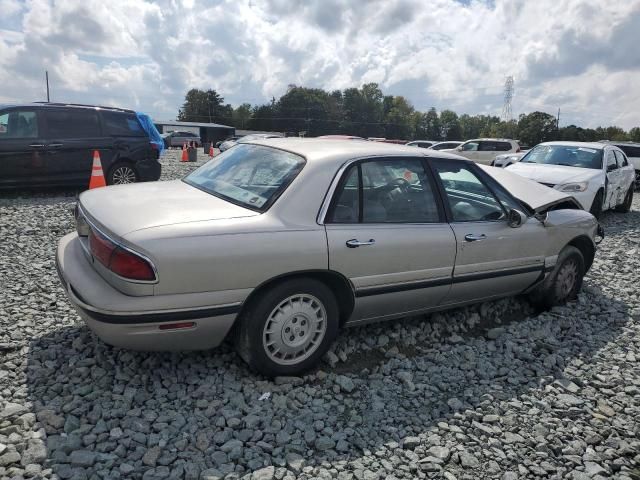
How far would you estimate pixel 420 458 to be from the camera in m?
2.66

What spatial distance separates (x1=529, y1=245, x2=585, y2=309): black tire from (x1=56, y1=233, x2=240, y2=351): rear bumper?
3131 millimetres

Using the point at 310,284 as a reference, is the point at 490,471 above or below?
below

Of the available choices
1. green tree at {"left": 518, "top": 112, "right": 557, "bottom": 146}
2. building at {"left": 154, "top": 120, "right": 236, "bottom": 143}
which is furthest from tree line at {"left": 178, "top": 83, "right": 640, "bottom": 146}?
building at {"left": 154, "top": 120, "right": 236, "bottom": 143}

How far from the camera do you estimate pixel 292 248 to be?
299 centimetres

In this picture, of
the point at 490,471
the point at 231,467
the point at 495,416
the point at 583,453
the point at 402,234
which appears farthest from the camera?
the point at 402,234

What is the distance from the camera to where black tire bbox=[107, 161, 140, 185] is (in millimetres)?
9312

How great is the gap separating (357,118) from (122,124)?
97.6m

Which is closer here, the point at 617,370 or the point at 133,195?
the point at 133,195

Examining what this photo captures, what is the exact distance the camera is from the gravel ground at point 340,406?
253cm

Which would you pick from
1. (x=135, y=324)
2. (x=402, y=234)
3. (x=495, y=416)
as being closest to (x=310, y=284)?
(x=402, y=234)

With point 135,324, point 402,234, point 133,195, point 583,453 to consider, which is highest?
point 133,195

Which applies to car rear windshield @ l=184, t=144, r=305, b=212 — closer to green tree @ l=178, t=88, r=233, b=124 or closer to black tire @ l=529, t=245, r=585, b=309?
black tire @ l=529, t=245, r=585, b=309

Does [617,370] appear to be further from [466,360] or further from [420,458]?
[420,458]

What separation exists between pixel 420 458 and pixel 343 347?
1206 mm
